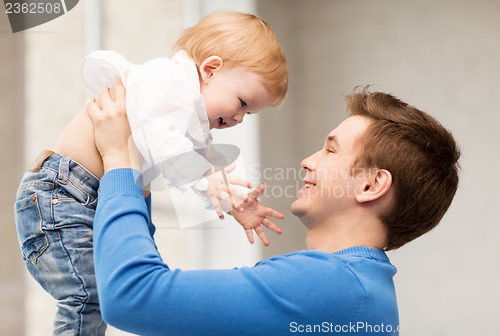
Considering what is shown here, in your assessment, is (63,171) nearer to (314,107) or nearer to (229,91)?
(229,91)

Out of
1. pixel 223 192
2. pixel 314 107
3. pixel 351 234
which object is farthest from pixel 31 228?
pixel 314 107

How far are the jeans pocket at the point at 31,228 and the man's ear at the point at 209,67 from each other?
46 cm

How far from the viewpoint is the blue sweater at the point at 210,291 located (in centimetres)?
85

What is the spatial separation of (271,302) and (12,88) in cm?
125

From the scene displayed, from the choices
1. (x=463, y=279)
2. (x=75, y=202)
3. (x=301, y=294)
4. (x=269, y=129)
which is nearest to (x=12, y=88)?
(x=75, y=202)

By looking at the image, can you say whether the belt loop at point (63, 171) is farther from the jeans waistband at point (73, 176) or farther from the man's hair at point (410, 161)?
the man's hair at point (410, 161)

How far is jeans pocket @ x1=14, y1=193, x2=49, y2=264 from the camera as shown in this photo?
1026 millimetres

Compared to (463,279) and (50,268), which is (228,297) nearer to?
(50,268)

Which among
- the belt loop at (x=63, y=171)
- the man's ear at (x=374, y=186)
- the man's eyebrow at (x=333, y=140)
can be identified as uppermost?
the man's eyebrow at (x=333, y=140)

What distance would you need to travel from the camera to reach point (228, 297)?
34.4 inches

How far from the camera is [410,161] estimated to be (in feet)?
3.59

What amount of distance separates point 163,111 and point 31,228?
1.12 feet

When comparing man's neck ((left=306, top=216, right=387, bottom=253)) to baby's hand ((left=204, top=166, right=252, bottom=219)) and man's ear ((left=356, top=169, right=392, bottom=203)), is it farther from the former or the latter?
baby's hand ((left=204, top=166, right=252, bottom=219))

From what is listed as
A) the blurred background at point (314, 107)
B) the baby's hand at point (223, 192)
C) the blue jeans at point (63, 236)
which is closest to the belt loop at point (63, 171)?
the blue jeans at point (63, 236)
